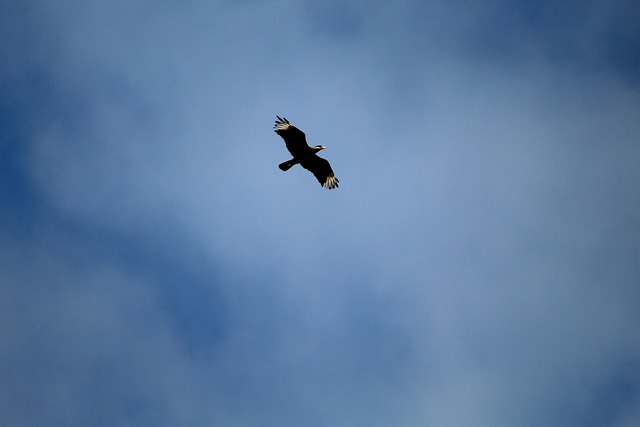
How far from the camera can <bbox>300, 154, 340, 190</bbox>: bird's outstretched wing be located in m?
35.8

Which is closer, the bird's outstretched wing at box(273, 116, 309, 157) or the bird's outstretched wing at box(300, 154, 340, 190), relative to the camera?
the bird's outstretched wing at box(273, 116, 309, 157)

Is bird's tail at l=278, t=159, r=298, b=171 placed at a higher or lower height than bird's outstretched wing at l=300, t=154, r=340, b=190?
lower

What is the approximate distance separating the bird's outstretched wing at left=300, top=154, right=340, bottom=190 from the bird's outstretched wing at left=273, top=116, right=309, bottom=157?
89cm

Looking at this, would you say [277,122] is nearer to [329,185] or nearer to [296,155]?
[296,155]

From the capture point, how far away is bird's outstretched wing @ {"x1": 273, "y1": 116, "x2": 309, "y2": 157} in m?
34.2

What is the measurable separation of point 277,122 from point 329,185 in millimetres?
4696

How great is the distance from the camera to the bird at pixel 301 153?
34.2 meters

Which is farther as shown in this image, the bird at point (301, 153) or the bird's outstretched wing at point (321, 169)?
the bird's outstretched wing at point (321, 169)

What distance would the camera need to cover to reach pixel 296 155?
35.3 metres

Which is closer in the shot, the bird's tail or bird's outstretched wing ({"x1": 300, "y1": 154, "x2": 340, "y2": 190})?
the bird's tail

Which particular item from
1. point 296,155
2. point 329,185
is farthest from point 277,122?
point 329,185

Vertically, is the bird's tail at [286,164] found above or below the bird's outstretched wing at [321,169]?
below

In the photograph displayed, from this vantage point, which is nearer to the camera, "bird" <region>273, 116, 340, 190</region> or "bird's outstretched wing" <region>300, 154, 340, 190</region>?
"bird" <region>273, 116, 340, 190</region>

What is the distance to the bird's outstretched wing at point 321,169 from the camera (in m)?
35.8
